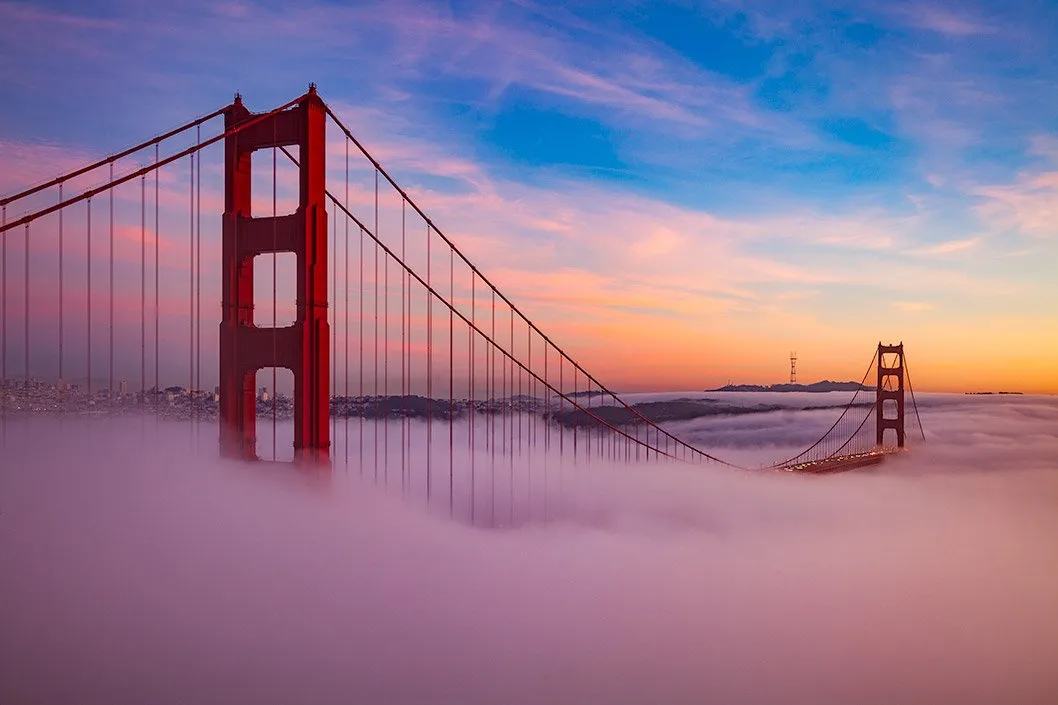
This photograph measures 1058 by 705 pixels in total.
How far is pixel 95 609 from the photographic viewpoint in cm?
686

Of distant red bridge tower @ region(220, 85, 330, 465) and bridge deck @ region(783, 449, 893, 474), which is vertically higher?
distant red bridge tower @ region(220, 85, 330, 465)

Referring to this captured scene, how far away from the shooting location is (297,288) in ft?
26.4

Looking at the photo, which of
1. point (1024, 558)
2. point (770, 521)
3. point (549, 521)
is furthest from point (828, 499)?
point (549, 521)

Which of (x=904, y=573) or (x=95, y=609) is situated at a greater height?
(x=95, y=609)

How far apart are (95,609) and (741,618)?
12.0 metres

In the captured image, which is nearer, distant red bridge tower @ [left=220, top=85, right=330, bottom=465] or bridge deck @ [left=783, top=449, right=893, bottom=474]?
distant red bridge tower @ [left=220, top=85, right=330, bottom=465]

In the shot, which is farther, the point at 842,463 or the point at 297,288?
the point at 842,463

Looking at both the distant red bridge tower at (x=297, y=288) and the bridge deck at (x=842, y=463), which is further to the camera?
the bridge deck at (x=842, y=463)

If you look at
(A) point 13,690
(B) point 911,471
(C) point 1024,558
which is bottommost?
(C) point 1024,558

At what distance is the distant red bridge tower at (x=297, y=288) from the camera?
8000 mm

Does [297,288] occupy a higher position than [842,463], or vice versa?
[297,288]

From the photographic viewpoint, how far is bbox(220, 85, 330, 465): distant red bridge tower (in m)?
8.00

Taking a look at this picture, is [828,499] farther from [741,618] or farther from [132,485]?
[132,485]

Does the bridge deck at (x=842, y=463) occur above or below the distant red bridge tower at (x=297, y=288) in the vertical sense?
below
